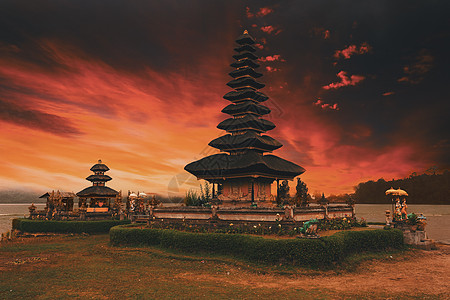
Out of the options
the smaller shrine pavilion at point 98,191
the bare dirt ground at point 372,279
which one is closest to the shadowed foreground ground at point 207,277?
the bare dirt ground at point 372,279

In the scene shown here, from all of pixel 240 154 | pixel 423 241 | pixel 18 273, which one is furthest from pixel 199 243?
pixel 423 241

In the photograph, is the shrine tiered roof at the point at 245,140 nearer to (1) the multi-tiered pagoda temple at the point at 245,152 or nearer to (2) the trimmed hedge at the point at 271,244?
(1) the multi-tiered pagoda temple at the point at 245,152

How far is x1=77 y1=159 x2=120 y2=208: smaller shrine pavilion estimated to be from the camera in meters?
52.9

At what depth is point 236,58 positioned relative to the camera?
4225 cm

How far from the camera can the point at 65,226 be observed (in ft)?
135

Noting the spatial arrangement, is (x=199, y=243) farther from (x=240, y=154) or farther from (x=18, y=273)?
(x=240, y=154)

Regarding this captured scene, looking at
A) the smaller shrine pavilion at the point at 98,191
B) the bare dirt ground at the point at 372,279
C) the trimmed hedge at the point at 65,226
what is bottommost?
the bare dirt ground at the point at 372,279

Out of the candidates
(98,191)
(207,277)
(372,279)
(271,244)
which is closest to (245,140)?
(271,244)

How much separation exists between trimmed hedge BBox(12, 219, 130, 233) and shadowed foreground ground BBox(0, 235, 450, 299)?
1594 cm

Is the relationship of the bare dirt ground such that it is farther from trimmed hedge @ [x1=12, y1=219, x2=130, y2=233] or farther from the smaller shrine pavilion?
the smaller shrine pavilion

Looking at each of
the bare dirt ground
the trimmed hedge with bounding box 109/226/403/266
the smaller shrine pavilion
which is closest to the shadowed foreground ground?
the bare dirt ground

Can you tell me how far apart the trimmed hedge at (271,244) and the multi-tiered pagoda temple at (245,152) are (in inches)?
406

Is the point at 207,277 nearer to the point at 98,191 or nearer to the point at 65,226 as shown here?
the point at 65,226

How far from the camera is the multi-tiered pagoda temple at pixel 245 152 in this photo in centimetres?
3403
